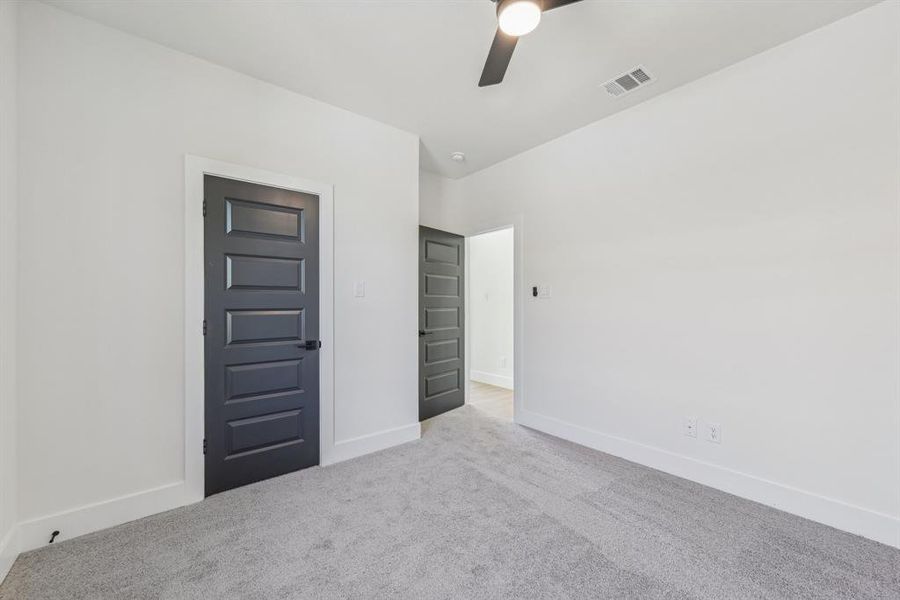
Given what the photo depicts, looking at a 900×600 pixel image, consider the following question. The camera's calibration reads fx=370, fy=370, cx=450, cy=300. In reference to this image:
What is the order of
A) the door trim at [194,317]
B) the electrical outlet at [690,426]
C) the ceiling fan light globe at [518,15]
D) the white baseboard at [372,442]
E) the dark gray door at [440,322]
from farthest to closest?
the dark gray door at [440,322] → the white baseboard at [372,442] → the electrical outlet at [690,426] → the door trim at [194,317] → the ceiling fan light globe at [518,15]

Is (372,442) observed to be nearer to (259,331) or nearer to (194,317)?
(259,331)

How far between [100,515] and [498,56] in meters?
3.12

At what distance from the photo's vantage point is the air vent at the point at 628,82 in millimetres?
2422

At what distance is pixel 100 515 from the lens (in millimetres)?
1979

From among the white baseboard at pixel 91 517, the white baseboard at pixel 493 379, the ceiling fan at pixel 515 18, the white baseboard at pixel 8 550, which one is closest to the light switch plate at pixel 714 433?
the ceiling fan at pixel 515 18

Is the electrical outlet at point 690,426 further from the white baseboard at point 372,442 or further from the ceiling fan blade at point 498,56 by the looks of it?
the ceiling fan blade at point 498,56

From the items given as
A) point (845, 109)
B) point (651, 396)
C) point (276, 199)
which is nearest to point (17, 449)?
point (276, 199)

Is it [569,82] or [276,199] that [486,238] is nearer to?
[569,82]

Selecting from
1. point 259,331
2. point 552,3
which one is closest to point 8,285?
point 259,331

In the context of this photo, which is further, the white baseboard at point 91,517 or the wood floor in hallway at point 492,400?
the wood floor in hallway at point 492,400

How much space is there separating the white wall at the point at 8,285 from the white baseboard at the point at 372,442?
5.01ft

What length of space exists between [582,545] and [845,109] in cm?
269

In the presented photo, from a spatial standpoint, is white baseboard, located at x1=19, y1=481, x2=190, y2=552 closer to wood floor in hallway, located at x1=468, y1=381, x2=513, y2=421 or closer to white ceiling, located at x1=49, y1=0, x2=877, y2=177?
white ceiling, located at x1=49, y1=0, x2=877, y2=177

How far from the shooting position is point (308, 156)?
2.72 m
